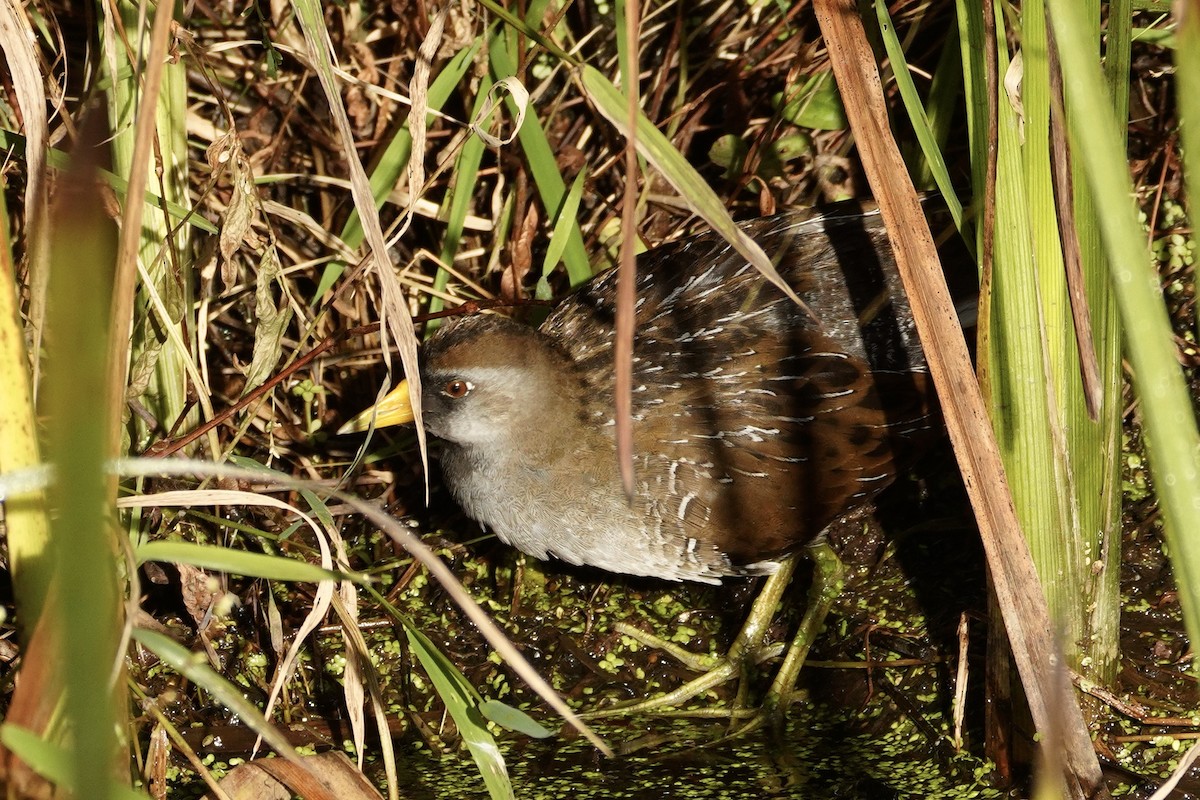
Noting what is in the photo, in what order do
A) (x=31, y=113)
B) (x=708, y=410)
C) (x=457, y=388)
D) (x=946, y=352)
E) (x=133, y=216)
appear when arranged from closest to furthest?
(x=133, y=216) → (x=946, y=352) → (x=31, y=113) → (x=708, y=410) → (x=457, y=388)

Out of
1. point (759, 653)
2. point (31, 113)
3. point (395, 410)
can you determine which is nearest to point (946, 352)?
point (759, 653)

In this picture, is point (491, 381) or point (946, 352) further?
point (491, 381)

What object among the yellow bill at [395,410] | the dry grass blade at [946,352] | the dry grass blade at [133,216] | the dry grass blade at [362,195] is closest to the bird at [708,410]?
the yellow bill at [395,410]

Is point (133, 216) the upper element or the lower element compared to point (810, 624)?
upper

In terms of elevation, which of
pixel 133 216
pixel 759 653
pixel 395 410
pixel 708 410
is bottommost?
pixel 759 653

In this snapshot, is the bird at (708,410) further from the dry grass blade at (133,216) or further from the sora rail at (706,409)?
the dry grass blade at (133,216)

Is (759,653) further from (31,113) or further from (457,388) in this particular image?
(31,113)

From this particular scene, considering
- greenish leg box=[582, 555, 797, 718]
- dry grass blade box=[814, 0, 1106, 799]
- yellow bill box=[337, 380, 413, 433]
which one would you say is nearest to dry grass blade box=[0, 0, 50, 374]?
yellow bill box=[337, 380, 413, 433]
